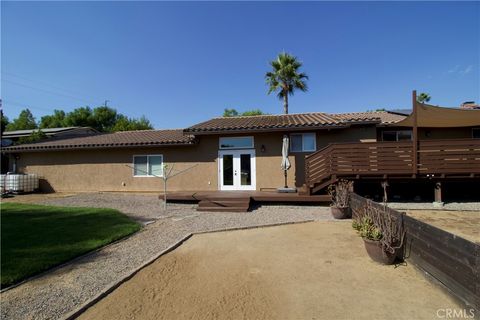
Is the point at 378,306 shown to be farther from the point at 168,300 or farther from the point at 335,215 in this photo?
the point at 335,215

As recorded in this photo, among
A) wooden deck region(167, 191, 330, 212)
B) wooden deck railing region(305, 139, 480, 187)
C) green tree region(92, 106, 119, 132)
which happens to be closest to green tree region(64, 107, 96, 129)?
green tree region(92, 106, 119, 132)

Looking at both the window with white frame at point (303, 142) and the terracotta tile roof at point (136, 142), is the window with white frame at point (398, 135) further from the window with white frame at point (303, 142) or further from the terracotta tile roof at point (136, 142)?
the terracotta tile roof at point (136, 142)

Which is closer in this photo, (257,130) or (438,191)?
(438,191)

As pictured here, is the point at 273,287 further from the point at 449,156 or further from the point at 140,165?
the point at 140,165

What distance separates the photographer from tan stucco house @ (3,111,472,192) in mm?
13727

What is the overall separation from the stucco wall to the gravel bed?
3882 mm

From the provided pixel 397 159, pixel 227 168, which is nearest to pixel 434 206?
pixel 397 159

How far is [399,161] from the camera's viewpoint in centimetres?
1077

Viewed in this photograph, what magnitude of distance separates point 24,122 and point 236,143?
50.4m

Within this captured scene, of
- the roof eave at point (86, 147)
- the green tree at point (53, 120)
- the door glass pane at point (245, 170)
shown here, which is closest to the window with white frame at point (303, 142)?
the door glass pane at point (245, 170)

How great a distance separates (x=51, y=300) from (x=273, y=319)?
312 centimetres

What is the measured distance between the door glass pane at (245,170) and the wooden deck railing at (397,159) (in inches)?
146

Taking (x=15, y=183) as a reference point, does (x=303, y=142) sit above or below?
above

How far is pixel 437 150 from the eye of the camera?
34.6ft
